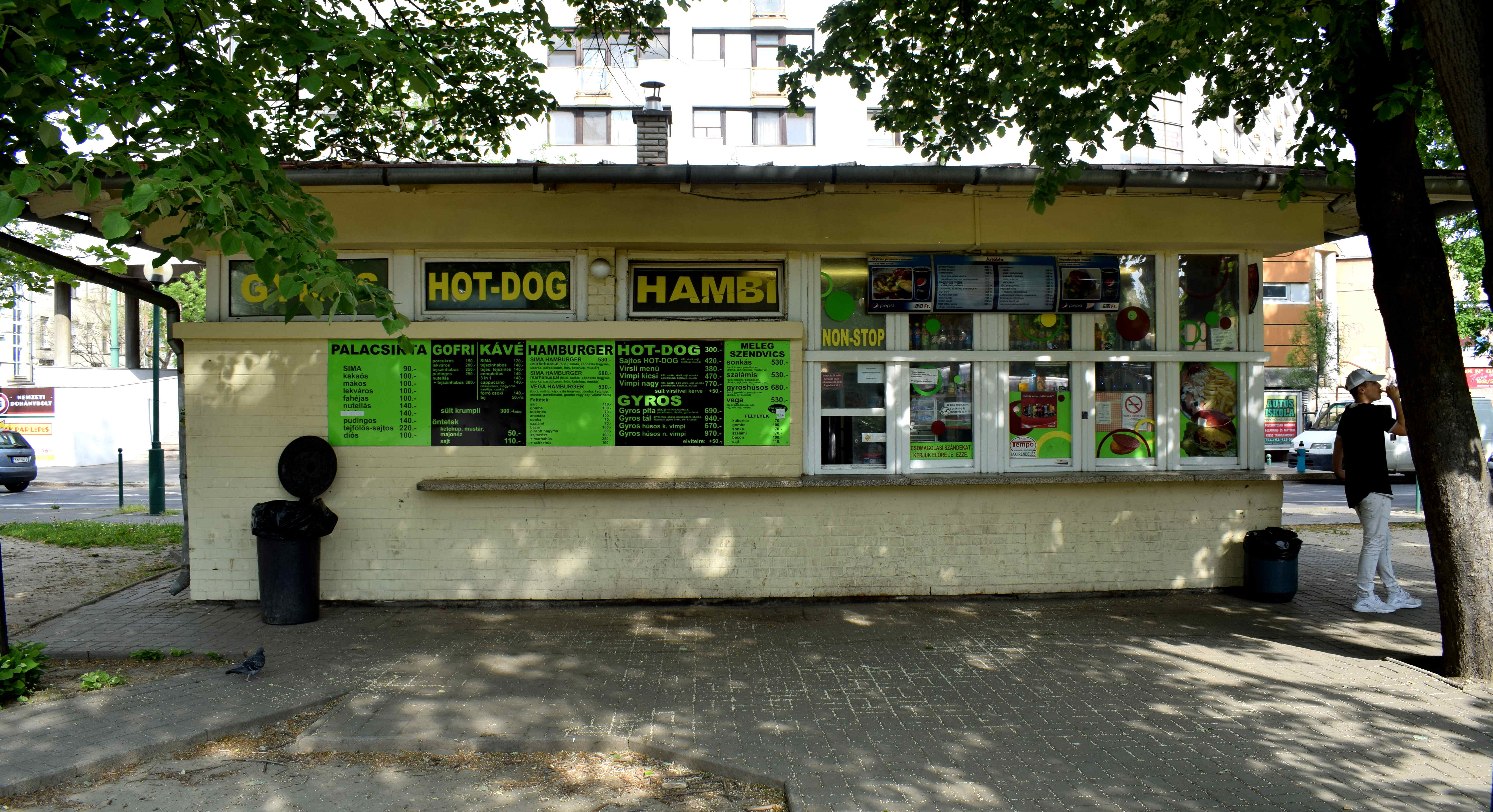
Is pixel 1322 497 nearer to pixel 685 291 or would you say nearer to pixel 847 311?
pixel 847 311

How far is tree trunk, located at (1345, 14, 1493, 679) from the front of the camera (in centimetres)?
529

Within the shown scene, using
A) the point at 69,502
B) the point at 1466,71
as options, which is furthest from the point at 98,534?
the point at 1466,71

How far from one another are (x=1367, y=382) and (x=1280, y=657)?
2683 mm

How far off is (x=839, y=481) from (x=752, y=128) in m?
28.9

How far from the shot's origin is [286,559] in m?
6.66

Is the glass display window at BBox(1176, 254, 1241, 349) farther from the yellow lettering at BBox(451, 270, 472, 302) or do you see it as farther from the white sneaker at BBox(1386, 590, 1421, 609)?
the yellow lettering at BBox(451, 270, 472, 302)

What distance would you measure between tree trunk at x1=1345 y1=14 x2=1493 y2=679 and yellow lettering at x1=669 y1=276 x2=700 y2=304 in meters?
4.69

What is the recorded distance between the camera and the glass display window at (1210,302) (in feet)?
25.4

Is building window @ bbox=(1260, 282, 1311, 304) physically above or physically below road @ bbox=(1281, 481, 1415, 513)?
above

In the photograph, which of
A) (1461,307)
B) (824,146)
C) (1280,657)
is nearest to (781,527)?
(1280,657)

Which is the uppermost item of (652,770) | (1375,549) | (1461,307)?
Answer: (1461,307)

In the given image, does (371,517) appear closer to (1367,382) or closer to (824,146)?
(1367,382)

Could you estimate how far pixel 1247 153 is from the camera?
1651 inches

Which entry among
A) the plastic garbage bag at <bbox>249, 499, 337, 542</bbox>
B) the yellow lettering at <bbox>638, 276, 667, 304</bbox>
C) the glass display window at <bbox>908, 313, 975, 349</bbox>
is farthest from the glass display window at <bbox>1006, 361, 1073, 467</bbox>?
the plastic garbage bag at <bbox>249, 499, 337, 542</bbox>
